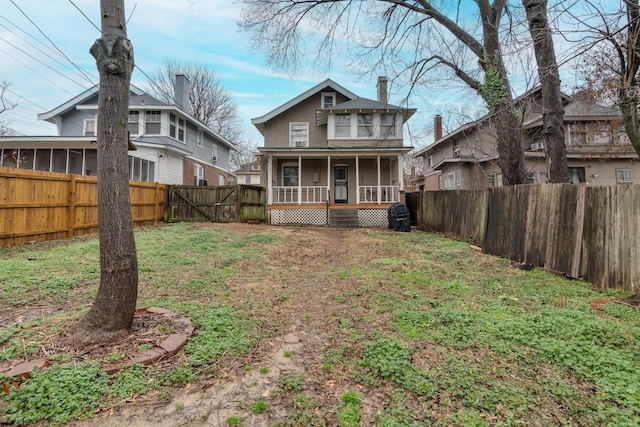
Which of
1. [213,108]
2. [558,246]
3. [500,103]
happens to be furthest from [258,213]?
[213,108]

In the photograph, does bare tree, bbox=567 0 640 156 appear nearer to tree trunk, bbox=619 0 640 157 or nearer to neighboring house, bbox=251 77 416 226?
tree trunk, bbox=619 0 640 157

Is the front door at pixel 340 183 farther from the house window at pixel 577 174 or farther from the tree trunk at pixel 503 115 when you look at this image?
the house window at pixel 577 174

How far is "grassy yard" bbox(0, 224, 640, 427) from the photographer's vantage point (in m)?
1.84

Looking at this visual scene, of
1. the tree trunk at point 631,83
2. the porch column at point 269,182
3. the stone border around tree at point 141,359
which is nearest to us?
the stone border around tree at point 141,359

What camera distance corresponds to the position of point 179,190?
13.2 m

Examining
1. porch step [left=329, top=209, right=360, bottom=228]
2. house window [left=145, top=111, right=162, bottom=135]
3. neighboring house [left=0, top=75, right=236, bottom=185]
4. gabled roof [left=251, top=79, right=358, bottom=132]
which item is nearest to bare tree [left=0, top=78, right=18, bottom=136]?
neighboring house [left=0, top=75, right=236, bottom=185]

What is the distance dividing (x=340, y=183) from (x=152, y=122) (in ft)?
34.4

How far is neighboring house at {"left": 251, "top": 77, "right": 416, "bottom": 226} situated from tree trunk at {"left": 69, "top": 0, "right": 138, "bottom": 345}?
36.4 ft

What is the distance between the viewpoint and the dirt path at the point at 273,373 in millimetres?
1812

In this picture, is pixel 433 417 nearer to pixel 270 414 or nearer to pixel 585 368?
pixel 270 414

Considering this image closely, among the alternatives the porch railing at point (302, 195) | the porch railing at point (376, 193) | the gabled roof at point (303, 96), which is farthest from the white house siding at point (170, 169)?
the porch railing at point (376, 193)

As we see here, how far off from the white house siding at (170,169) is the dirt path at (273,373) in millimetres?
12976

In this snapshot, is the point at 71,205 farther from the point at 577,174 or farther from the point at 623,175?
the point at 623,175

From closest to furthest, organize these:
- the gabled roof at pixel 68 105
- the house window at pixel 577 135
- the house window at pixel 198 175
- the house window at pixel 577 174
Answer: the house window at pixel 577 135
the house window at pixel 577 174
the gabled roof at pixel 68 105
the house window at pixel 198 175
